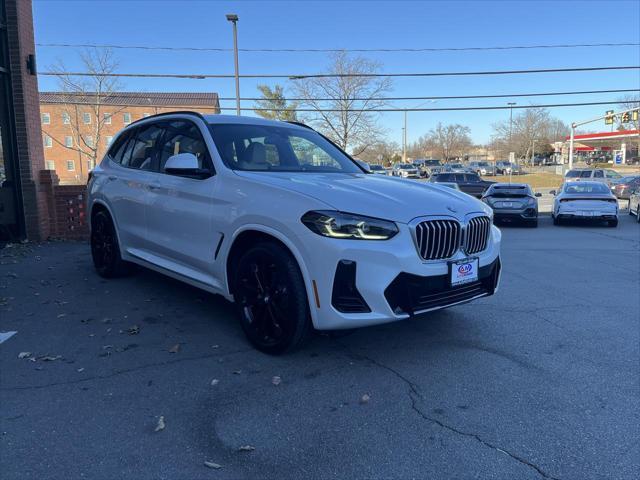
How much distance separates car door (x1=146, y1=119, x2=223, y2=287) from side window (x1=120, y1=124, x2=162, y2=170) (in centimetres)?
17

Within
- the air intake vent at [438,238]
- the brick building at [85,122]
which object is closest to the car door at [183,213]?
the air intake vent at [438,238]

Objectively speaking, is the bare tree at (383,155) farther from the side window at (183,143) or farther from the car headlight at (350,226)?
the car headlight at (350,226)

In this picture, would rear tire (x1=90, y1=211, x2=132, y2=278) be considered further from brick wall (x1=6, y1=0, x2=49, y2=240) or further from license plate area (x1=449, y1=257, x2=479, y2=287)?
license plate area (x1=449, y1=257, x2=479, y2=287)

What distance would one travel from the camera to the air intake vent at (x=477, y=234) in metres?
3.92

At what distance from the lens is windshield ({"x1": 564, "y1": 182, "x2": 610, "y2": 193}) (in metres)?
15.8

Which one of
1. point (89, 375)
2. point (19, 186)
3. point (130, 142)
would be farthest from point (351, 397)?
point (19, 186)

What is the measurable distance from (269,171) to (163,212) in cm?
119

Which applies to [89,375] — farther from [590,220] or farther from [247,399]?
[590,220]

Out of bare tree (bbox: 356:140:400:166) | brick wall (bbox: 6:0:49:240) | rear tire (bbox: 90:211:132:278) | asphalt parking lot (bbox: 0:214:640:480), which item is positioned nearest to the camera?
asphalt parking lot (bbox: 0:214:640:480)

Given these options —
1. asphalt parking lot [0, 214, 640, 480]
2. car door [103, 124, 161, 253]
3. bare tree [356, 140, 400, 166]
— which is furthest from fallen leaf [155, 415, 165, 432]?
bare tree [356, 140, 400, 166]

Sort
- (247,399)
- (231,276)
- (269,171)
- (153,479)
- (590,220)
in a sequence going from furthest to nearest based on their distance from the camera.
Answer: (590,220) → (269,171) → (231,276) → (247,399) → (153,479)

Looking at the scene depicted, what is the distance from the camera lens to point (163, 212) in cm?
490

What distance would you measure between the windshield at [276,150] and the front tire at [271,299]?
92 centimetres

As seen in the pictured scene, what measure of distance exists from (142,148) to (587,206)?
532 inches
